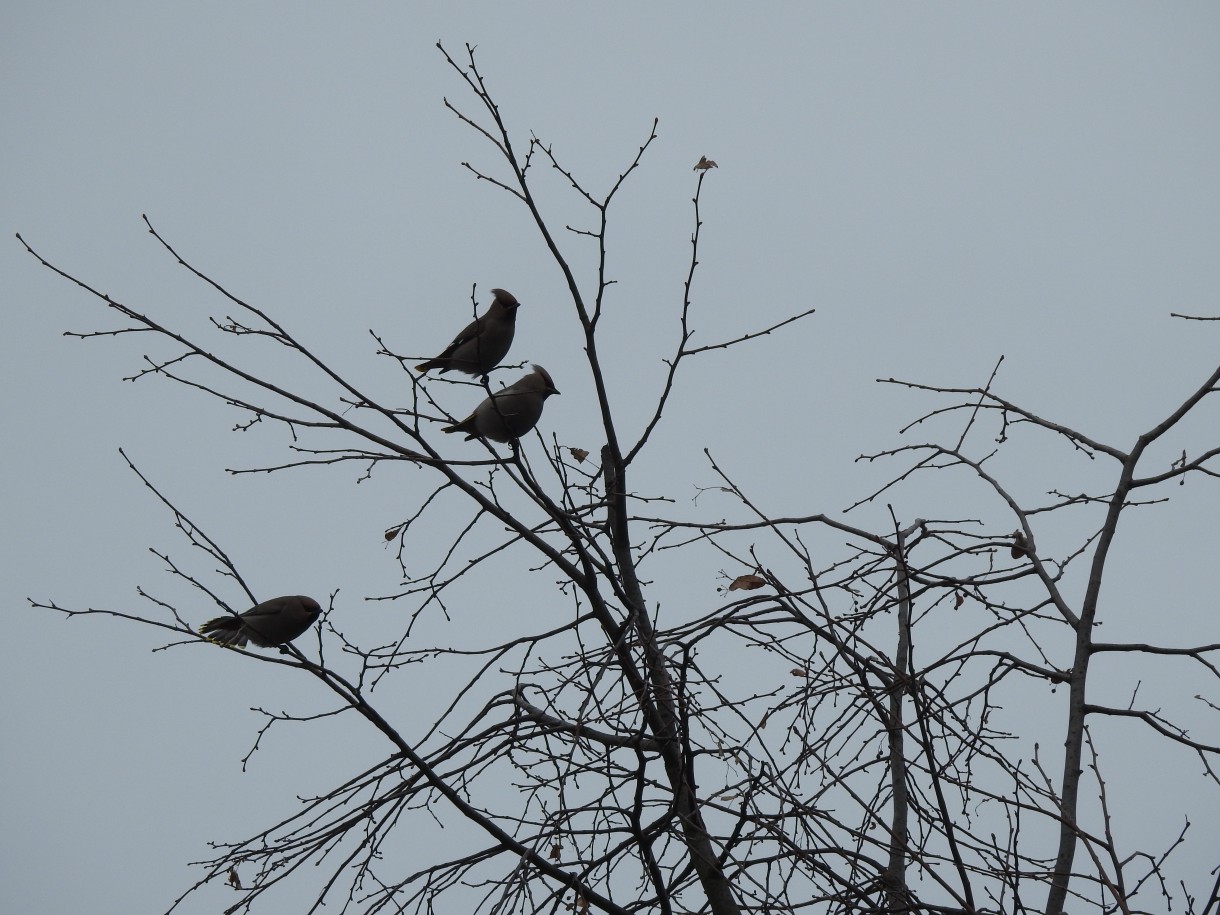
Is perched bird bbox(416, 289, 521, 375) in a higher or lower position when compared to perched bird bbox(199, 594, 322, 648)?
higher

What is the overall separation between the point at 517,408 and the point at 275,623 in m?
1.50

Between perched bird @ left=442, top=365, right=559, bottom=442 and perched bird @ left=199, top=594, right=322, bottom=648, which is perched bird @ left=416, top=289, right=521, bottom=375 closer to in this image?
perched bird @ left=442, top=365, right=559, bottom=442

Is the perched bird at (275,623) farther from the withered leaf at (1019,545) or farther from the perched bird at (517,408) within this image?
the withered leaf at (1019,545)

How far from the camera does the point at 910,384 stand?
4.39m

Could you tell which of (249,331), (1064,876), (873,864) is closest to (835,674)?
(873,864)

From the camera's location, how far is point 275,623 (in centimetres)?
477

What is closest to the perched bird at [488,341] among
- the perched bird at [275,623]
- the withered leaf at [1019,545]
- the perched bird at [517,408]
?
the perched bird at [517,408]

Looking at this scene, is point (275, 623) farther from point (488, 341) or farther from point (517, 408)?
point (488, 341)

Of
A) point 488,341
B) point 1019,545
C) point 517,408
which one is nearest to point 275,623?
point 517,408

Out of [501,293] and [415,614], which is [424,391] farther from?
[501,293]

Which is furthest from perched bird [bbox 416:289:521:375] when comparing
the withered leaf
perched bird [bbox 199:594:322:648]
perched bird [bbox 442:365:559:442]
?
the withered leaf

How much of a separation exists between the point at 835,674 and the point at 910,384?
1.23m

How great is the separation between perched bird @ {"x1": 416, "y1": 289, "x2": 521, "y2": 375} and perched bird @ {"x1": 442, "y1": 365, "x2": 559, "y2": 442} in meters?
0.20

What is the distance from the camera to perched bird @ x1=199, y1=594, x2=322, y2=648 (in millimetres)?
4684
